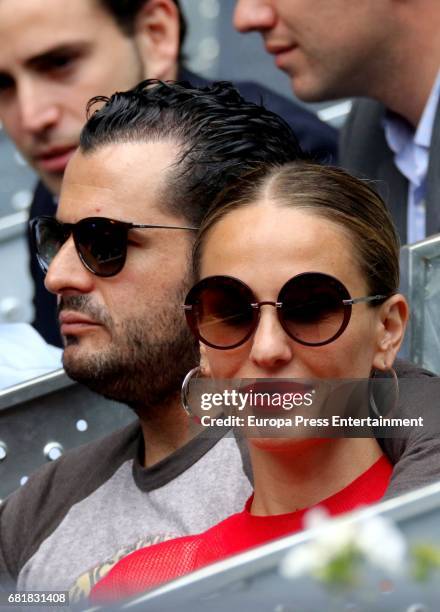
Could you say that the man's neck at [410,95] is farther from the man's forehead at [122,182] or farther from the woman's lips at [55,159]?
the man's forehead at [122,182]

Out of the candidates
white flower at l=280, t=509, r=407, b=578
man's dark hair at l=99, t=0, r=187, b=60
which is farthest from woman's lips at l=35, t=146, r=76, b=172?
white flower at l=280, t=509, r=407, b=578

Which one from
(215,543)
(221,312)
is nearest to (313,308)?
(221,312)

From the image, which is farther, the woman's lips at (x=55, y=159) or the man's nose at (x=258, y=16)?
the woman's lips at (x=55, y=159)

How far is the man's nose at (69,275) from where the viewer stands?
226cm

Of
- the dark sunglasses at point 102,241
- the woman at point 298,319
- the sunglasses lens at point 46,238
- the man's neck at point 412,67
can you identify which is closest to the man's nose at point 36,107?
the man's neck at point 412,67

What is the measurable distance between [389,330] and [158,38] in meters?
2.30

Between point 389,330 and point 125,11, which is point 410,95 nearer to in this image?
point 125,11

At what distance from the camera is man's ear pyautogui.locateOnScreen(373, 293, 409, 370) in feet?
5.63

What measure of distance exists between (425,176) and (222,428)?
1.18 m

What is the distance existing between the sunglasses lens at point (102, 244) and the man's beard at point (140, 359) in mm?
63

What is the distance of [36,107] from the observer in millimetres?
3721

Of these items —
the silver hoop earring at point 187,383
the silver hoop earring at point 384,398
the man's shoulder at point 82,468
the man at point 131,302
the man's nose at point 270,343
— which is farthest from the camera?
the man's shoulder at point 82,468

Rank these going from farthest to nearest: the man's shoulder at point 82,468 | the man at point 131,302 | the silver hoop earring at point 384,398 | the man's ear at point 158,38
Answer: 1. the man's ear at point 158,38
2. the man's shoulder at point 82,468
3. the man at point 131,302
4. the silver hoop earring at point 384,398

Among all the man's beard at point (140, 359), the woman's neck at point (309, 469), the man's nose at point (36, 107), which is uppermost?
the woman's neck at point (309, 469)
